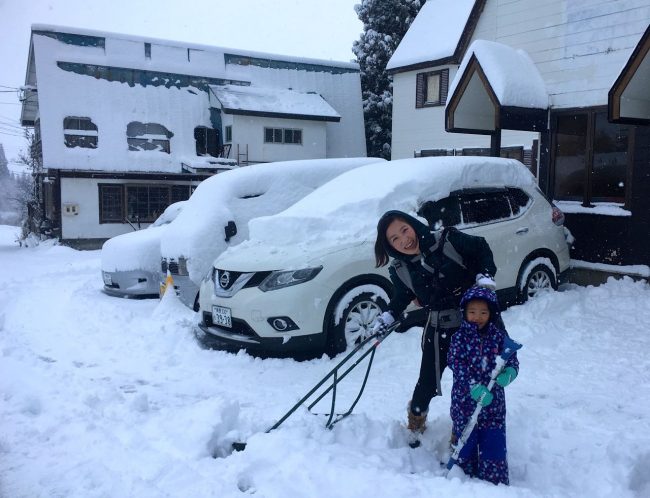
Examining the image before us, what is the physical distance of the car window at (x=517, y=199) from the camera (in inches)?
262

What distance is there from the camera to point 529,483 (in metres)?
3.22

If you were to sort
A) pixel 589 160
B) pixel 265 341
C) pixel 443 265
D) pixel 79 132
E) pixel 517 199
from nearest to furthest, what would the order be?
1. pixel 443 265
2. pixel 265 341
3. pixel 517 199
4. pixel 589 160
5. pixel 79 132

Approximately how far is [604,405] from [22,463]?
4.14m

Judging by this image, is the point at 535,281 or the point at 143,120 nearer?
the point at 535,281

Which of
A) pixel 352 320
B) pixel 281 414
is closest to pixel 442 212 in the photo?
pixel 352 320

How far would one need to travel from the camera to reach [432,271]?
3.56 meters

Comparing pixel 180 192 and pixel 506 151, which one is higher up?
pixel 506 151

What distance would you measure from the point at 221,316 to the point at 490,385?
125 inches

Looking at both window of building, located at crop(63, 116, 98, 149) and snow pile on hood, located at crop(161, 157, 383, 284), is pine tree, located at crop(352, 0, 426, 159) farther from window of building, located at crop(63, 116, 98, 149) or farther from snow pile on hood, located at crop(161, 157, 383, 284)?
snow pile on hood, located at crop(161, 157, 383, 284)

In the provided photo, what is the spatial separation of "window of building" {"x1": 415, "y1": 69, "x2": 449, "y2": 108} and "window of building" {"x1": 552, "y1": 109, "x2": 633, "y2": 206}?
24.5 ft

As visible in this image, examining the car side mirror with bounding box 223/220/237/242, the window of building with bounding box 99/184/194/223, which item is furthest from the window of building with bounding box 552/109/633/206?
the window of building with bounding box 99/184/194/223

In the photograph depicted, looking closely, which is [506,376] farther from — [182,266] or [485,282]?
[182,266]

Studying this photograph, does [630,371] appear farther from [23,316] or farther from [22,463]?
[23,316]

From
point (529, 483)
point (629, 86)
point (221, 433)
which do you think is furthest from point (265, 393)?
point (629, 86)
